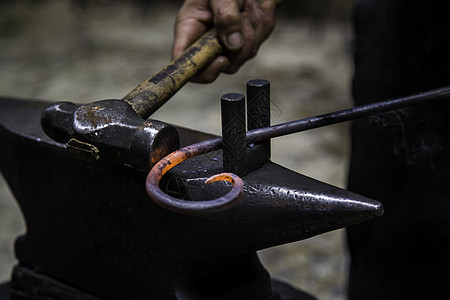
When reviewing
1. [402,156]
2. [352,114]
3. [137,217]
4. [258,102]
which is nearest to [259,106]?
[258,102]

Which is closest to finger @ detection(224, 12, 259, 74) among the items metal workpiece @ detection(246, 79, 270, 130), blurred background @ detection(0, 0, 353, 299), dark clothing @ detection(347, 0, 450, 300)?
dark clothing @ detection(347, 0, 450, 300)

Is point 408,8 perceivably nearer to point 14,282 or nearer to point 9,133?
point 9,133

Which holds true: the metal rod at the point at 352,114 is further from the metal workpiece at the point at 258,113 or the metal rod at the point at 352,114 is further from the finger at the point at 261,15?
the finger at the point at 261,15

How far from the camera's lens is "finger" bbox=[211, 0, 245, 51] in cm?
118

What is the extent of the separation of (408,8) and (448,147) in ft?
1.58

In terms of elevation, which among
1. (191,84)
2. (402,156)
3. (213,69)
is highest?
(213,69)

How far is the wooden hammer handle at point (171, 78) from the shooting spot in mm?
938

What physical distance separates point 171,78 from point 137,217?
0.24m

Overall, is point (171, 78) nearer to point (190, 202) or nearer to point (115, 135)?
point (115, 135)

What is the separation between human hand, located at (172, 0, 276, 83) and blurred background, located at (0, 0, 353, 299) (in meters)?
1.22

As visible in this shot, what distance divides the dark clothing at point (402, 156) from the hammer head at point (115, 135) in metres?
0.44

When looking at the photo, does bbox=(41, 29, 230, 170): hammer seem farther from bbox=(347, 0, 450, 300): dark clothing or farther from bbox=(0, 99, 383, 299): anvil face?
bbox=(347, 0, 450, 300): dark clothing

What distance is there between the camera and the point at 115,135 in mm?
830

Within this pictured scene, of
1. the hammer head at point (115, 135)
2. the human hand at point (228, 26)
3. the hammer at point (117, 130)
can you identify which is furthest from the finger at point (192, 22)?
the hammer head at point (115, 135)
